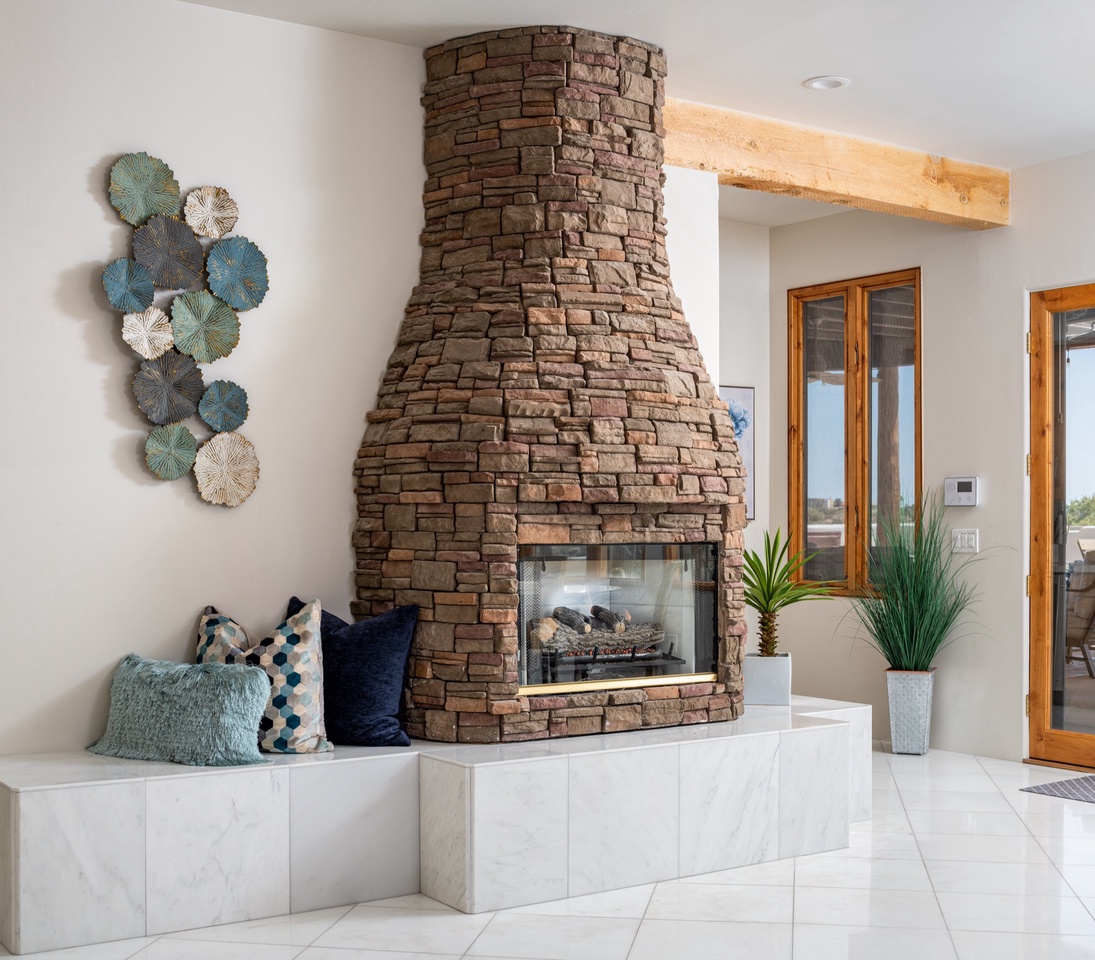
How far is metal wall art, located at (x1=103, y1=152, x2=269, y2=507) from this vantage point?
3590 millimetres

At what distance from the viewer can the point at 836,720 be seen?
167 inches

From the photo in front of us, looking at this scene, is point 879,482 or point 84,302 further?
point 879,482

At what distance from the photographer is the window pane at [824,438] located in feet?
21.1

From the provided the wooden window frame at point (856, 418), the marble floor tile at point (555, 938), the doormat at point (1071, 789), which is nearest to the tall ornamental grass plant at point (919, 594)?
the wooden window frame at point (856, 418)

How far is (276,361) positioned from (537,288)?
872 millimetres

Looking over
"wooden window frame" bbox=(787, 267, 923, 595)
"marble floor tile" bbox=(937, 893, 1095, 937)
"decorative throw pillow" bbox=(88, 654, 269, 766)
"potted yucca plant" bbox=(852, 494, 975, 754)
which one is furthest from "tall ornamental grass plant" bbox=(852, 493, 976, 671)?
"decorative throw pillow" bbox=(88, 654, 269, 766)

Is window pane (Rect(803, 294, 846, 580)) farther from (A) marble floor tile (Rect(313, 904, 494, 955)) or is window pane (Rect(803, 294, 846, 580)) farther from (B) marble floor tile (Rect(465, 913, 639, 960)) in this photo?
(A) marble floor tile (Rect(313, 904, 494, 955))

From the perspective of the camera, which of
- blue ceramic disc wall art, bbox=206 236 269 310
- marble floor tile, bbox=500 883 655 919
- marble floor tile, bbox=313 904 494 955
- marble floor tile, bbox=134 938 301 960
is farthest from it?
blue ceramic disc wall art, bbox=206 236 269 310

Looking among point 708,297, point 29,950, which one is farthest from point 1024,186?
point 29,950

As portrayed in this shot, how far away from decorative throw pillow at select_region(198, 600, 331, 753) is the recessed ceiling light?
266 centimetres

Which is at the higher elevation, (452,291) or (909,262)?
(909,262)

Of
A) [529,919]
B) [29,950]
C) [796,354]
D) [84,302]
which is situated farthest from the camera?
[796,354]

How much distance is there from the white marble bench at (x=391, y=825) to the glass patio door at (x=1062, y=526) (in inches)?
75.4

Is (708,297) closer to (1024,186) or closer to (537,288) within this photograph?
(537,288)
